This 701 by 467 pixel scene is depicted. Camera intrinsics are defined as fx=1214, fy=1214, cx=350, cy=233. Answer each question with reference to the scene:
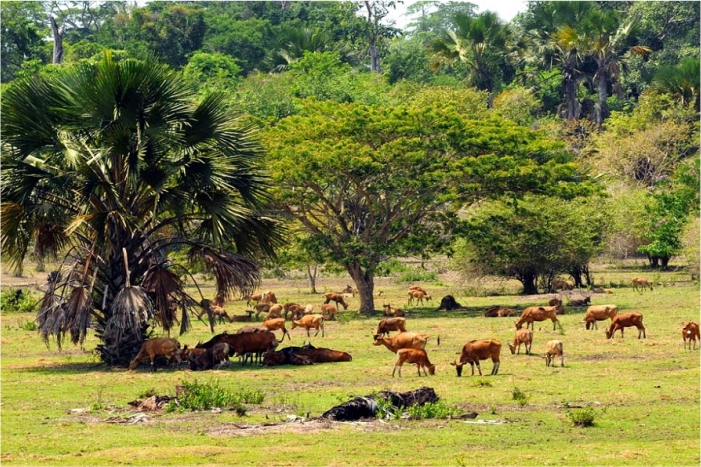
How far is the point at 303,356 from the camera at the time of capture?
26984mm

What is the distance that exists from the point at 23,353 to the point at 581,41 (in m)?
55.4

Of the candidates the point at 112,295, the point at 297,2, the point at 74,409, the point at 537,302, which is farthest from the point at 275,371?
the point at 297,2

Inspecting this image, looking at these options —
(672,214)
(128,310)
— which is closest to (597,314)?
(128,310)

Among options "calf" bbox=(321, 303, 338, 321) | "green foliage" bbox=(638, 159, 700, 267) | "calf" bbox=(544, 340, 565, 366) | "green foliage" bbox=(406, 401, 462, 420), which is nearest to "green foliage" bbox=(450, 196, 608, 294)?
"green foliage" bbox=(638, 159, 700, 267)

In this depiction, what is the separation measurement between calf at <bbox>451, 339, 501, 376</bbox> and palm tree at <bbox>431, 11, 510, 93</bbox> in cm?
6247

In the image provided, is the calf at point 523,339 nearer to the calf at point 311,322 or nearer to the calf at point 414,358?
the calf at point 414,358

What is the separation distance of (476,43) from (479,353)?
211 ft

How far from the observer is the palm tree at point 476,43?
84750 millimetres

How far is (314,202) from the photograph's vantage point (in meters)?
42.3

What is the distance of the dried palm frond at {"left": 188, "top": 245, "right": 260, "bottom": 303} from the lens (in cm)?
2630

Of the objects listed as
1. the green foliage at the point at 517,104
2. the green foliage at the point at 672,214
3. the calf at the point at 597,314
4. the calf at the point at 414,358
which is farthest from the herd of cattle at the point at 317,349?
the green foliage at the point at 517,104

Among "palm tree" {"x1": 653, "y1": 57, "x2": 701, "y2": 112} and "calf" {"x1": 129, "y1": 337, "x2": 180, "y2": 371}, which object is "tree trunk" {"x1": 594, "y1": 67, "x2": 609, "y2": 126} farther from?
"calf" {"x1": 129, "y1": 337, "x2": 180, "y2": 371}

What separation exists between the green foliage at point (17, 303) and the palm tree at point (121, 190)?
18.7 m

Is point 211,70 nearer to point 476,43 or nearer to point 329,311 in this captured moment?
point 476,43
